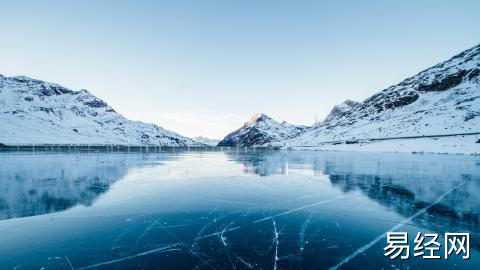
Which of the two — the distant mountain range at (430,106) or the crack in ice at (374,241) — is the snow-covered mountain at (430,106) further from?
the crack in ice at (374,241)

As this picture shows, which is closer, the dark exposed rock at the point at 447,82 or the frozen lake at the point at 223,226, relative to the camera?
the frozen lake at the point at 223,226

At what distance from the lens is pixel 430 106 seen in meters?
120

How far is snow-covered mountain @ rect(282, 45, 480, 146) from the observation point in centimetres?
8606

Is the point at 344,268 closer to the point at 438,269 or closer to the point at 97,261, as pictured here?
the point at 438,269

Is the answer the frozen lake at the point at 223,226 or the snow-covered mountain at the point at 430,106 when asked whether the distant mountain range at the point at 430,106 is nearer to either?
the snow-covered mountain at the point at 430,106

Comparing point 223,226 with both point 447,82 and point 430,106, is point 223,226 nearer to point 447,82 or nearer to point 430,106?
point 430,106

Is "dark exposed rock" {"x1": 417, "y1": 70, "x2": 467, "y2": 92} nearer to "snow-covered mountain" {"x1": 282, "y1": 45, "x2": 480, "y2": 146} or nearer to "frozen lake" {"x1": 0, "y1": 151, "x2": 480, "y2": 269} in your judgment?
"snow-covered mountain" {"x1": 282, "y1": 45, "x2": 480, "y2": 146}

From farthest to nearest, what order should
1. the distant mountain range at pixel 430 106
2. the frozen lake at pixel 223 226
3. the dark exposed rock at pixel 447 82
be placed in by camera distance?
the dark exposed rock at pixel 447 82 → the distant mountain range at pixel 430 106 → the frozen lake at pixel 223 226

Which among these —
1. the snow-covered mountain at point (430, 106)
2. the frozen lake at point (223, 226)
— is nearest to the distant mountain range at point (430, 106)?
the snow-covered mountain at point (430, 106)

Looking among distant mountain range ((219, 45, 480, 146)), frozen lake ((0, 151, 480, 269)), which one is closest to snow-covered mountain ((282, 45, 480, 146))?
distant mountain range ((219, 45, 480, 146))

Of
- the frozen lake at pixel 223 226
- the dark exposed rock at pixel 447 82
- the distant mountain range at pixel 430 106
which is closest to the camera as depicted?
the frozen lake at pixel 223 226

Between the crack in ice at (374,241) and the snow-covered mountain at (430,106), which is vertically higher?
the snow-covered mountain at (430,106)

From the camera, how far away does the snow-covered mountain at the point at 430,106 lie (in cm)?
8606

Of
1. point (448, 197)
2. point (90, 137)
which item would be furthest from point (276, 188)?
point (90, 137)
